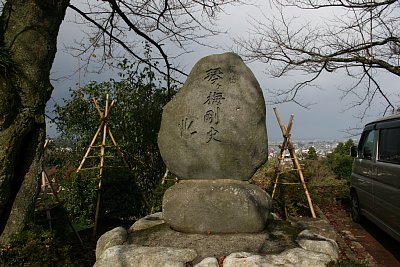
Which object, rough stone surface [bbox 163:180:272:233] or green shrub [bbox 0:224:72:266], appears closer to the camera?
green shrub [bbox 0:224:72:266]

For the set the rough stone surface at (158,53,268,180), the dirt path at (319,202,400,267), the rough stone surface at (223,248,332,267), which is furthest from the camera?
the dirt path at (319,202,400,267)

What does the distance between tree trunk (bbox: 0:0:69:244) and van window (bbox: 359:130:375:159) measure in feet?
18.5

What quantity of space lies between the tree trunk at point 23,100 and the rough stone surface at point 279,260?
257cm

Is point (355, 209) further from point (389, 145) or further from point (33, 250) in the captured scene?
point (33, 250)

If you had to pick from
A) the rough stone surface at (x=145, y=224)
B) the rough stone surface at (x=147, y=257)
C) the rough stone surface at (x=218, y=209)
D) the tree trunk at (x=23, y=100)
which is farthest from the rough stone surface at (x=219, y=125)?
the tree trunk at (x=23, y=100)

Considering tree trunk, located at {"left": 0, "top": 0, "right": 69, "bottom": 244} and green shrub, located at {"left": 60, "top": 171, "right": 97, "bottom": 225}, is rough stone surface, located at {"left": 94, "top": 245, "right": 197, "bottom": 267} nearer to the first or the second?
tree trunk, located at {"left": 0, "top": 0, "right": 69, "bottom": 244}

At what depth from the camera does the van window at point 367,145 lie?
261 inches

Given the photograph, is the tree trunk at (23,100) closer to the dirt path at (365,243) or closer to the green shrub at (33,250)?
the green shrub at (33,250)

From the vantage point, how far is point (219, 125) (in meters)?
4.60

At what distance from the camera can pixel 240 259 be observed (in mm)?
3514

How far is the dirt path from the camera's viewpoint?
5.73 m

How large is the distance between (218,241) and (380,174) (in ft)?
10.8

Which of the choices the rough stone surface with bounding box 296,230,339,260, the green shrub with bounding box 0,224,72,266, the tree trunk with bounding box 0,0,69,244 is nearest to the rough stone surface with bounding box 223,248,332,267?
the rough stone surface with bounding box 296,230,339,260

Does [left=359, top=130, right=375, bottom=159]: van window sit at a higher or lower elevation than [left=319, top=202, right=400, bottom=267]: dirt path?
higher
